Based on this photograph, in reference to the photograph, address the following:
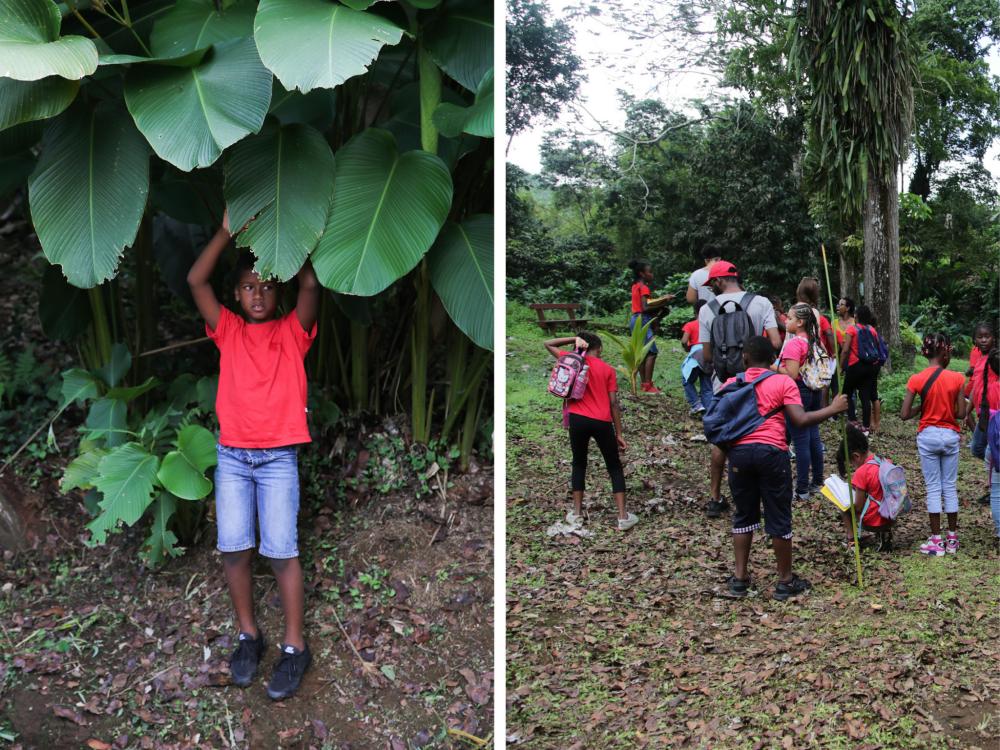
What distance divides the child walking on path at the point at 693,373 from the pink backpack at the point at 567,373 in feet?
0.94

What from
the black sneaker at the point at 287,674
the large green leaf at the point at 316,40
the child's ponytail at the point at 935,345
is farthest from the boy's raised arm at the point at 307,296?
the child's ponytail at the point at 935,345

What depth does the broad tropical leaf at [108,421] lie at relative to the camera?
322cm

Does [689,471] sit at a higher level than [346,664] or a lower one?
higher

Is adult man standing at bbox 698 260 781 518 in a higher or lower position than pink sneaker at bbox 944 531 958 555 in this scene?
higher

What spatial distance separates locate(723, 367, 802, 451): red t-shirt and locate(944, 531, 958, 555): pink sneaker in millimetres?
487

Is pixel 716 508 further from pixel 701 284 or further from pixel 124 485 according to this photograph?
pixel 124 485

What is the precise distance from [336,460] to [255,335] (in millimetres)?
880

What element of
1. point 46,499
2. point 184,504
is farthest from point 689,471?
point 46,499

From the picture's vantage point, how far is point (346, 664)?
3.15 m

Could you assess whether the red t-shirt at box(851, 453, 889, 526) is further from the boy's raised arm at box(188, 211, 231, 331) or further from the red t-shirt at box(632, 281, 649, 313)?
the boy's raised arm at box(188, 211, 231, 331)

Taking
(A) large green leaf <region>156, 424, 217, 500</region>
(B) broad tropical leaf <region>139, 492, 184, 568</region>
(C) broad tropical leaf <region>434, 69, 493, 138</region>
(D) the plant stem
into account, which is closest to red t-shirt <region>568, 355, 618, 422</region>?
(D) the plant stem

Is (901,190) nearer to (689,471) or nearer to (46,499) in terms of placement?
(689,471)

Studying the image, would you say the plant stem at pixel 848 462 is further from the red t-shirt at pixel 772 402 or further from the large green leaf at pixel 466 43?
the large green leaf at pixel 466 43

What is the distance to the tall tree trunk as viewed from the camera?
239 centimetres
